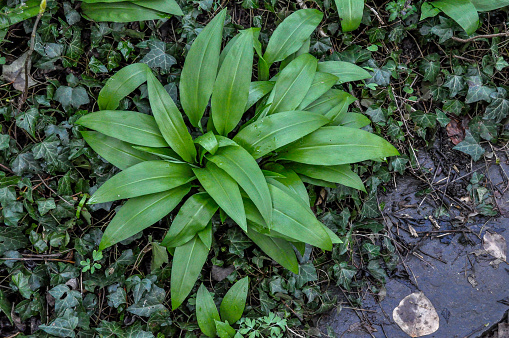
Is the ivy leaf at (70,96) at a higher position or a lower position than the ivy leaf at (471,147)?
higher

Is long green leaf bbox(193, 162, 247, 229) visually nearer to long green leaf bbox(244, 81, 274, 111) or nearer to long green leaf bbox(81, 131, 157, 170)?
long green leaf bbox(81, 131, 157, 170)

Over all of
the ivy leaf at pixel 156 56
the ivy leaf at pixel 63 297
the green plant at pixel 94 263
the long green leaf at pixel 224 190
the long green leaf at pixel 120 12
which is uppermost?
the long green leaf at pixel 120 12

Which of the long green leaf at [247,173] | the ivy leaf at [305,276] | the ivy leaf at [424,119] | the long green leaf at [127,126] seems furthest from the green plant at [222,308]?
the ivy leaf at [424,119]

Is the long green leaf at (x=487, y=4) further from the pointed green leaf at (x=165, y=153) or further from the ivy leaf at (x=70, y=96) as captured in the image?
the ivy leaf at (x=70, y=96)

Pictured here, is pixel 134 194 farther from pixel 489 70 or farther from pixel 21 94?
pixel 489 70

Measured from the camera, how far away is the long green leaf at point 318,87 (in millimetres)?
2451

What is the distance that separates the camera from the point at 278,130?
225 centimetres

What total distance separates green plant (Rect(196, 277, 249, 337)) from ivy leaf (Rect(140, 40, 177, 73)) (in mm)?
1509

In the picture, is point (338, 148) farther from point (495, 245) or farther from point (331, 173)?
point (495, 245)

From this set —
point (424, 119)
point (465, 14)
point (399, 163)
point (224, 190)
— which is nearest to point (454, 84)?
point (424, 119)

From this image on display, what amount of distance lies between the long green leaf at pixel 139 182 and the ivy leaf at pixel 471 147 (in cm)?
213

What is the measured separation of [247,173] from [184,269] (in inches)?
28.1

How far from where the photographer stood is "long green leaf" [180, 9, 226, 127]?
7.58 ft

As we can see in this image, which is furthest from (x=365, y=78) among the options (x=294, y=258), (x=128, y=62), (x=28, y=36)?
(x=28, y=36)
